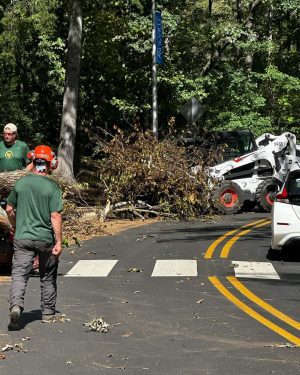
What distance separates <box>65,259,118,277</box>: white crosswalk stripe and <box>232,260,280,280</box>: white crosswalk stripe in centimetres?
208

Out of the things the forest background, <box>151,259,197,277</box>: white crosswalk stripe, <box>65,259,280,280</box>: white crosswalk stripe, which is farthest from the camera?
the forest background

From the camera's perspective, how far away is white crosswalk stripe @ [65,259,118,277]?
1346 centimetres

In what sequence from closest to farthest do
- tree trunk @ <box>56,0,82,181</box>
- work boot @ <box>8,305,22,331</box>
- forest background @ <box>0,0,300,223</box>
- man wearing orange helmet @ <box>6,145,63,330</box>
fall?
work boot @ <box>8,305,22,331</box>, man wearing orange helmet @ <box>6,145,63,330</box>, tree trunk @ <box>56,0,82,181</box>, forest background @ <box>0,0,300,223</box>

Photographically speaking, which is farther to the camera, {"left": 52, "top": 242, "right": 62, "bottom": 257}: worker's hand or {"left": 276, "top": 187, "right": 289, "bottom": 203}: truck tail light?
{"left": 276, "top": 187, "right": 289, "bottom": 203}: truck tail light

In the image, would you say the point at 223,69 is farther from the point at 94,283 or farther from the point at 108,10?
the point at 94,283

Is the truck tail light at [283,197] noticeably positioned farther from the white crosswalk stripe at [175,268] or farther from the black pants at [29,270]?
the black pants at [29,270]

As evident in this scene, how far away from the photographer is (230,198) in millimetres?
24250

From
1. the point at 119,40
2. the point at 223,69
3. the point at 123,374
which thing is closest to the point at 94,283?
the point at 123,374

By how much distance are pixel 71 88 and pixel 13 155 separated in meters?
15.6

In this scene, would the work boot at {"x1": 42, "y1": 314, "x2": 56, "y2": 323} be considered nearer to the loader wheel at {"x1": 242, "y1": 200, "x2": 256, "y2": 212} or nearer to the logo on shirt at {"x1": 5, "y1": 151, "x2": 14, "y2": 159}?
the logo on shirt at {"x1": 5, "y1": 151, "x2": 14, "y2": 159}

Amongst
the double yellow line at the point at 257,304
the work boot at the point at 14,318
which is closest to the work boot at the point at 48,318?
the work boot at the point at 14,318

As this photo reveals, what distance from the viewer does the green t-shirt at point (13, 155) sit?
13.5 metres

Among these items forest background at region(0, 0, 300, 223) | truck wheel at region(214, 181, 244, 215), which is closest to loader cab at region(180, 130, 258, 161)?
truck wheel at region(214, 181, 244, 215)

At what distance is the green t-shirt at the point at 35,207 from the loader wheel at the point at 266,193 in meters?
15.5
